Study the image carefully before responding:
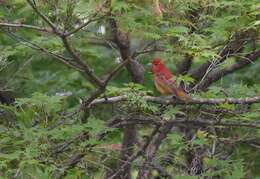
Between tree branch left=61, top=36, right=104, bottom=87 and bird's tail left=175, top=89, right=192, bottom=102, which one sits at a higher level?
tree branch left=61, top=36, right=104, bottom=87

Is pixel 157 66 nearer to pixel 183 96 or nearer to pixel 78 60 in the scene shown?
pixel 183 96

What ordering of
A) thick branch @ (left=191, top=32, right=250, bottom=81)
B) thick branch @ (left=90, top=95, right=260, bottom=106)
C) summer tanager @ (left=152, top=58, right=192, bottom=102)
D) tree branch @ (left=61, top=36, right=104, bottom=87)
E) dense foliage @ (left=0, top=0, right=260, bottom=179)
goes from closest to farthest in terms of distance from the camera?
tree branch @ (left=61, top=36, right=104, bottom=87)
dense foliage @ (left=0, top=0, right=260, bottom=179)
thick branch @ (left=90, top=95, right=260, bottom=106)
thick branch @ (left=191, top=32, right=250, bottom=81)
summer tanager @ (left=152, top=58, right=192, bottom=102)

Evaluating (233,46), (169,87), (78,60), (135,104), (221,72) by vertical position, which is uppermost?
(233,46)

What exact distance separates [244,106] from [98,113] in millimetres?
2162

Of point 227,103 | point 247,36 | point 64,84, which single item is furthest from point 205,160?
point 64,84

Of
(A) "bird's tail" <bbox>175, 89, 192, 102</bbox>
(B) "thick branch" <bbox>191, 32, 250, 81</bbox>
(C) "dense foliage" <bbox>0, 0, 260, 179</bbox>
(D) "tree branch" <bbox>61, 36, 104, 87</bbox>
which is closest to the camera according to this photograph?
(D) "tree branch" <bbox>61, 36, 104, 87</bbox>

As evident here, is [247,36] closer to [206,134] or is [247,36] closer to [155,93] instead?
[206,134]

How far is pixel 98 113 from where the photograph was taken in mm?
8055

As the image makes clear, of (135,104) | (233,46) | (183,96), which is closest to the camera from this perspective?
(135,104)

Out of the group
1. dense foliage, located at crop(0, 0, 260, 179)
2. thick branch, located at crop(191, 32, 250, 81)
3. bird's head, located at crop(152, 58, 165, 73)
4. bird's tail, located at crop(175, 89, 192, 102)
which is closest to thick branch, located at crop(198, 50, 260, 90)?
dense foliage, located at crop(0, 0, 260, 179)

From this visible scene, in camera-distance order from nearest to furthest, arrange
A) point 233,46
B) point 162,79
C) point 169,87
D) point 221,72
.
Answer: point 233,46 → point 169,87 → point 162,79 → point 221,72

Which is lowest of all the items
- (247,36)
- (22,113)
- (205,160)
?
(205,160)

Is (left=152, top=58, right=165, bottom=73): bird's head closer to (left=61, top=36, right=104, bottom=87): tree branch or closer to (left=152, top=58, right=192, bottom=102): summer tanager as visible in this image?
(left=152, top=58, right=192, bottom=102): summer tanager

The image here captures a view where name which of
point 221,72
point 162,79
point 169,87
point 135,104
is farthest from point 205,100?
point 221,72
